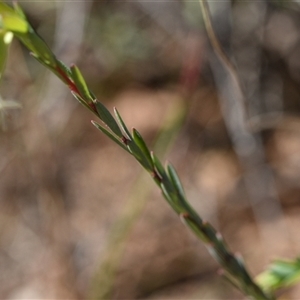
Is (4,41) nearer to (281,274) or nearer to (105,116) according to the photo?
(105,116)

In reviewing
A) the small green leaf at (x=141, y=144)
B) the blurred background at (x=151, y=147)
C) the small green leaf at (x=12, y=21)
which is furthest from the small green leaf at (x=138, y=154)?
the blurred background at (x=151, y=147)

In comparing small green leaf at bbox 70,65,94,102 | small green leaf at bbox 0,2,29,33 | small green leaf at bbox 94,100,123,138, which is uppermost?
small green leaf at bbox 0,2,29,33

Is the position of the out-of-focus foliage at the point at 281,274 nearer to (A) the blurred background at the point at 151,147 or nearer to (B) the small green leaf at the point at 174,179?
(B) the small green leaf at the point at 174,179

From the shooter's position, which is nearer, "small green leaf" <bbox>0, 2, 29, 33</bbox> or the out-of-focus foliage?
"small green leaf" <bbox>0, 2, 29, 33</bbox>

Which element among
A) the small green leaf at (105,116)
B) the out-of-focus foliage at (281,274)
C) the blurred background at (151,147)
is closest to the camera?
the small green leaf at (105,116)

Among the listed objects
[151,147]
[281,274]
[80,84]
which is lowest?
[281,274]

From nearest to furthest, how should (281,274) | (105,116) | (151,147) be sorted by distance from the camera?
(105,116)
(281,274)
(151,147)

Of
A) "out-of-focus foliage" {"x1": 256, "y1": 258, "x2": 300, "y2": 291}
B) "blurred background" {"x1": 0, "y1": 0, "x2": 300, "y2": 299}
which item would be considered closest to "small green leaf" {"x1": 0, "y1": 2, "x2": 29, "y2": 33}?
"out-of-focus foliage" {"x1": 256, "y1": 258, "x2": 300, "y2": 291}

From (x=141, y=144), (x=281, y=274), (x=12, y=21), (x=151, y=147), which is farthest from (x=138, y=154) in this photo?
(x=151, y=147)

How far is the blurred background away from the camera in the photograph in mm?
1913

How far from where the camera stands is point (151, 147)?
78.8 inches

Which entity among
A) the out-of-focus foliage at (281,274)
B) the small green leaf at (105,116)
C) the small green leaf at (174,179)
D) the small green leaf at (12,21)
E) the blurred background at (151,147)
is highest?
the blurred background at (151,147)

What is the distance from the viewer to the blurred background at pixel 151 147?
1913 millimetres

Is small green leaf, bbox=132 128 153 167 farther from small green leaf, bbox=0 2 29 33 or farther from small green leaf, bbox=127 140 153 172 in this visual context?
small green leaf, bbox=0 2 29 33
